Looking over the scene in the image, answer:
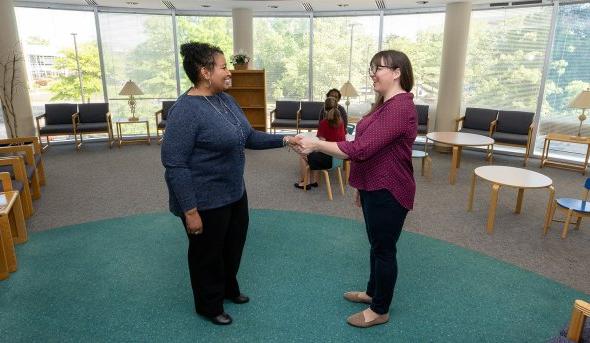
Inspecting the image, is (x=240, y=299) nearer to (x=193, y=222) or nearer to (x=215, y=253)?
(x=215, y=253)

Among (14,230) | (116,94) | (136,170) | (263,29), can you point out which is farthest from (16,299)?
(263,29)

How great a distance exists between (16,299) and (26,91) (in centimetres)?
567

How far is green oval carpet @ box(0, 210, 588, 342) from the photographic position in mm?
2410

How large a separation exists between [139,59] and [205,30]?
161 cm

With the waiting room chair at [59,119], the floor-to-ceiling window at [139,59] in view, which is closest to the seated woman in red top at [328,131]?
the waiting room chair at [59,119]

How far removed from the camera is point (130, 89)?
7.91 m

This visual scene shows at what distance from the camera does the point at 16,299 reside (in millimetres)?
2730

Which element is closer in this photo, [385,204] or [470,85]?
[385,204]

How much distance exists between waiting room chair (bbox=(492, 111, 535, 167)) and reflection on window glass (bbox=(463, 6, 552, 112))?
1.51ft

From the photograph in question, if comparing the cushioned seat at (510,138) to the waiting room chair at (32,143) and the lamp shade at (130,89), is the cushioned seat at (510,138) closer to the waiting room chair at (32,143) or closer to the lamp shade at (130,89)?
the lamp shade at (130,89)

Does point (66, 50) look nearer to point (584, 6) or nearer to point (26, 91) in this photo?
point (26, 91)

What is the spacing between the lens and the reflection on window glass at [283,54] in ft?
29.4

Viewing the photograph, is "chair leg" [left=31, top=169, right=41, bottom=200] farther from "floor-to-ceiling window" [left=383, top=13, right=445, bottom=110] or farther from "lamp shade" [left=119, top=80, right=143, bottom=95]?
"floor-to-ceiling window" [left=383, top=13, right=445, bottom=110]

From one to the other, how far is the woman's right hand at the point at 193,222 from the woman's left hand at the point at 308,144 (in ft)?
2.46
